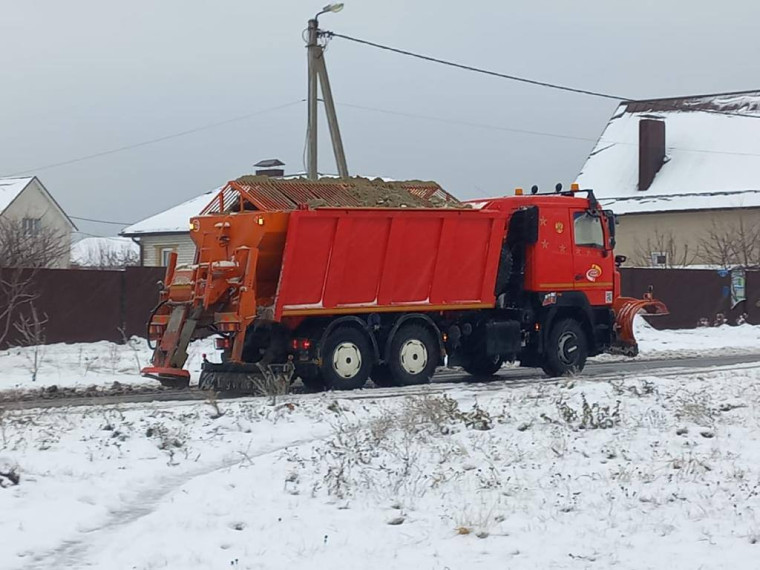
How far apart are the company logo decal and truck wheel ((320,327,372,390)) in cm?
471

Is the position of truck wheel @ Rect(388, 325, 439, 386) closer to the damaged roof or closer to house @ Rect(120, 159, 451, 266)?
the damaged roof

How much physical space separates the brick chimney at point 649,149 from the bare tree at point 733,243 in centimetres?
486

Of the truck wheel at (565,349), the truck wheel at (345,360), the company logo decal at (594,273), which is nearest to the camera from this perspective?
the truck wheel at (345,360)

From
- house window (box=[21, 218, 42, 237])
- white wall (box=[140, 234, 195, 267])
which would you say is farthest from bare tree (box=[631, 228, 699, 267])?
house window (box=[21, 218, 42, 237])

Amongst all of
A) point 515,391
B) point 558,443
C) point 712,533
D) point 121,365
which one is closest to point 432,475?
point 558,443

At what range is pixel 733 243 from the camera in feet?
150

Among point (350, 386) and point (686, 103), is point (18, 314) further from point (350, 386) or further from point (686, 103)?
point (686, 103)

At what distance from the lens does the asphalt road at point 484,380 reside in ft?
50.7

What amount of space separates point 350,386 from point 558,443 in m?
6.05

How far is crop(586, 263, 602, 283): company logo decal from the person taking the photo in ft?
63.9

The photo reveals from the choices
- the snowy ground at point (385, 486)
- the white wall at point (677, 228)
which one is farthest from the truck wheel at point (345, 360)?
the white wall at point (677, 228)

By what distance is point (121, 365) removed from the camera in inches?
803

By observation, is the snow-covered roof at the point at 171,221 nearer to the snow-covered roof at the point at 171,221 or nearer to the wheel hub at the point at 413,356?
the snow-covered roof at the point at 171,221

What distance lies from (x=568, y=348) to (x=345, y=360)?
15.3ft
